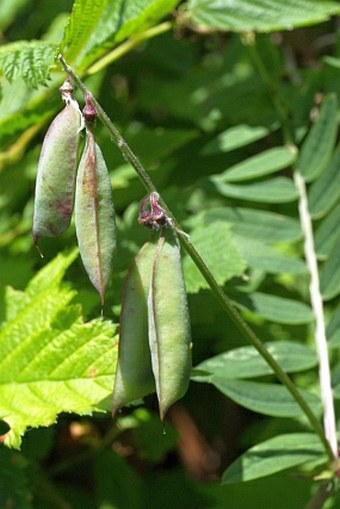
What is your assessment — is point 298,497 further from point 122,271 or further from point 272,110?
point 272,110

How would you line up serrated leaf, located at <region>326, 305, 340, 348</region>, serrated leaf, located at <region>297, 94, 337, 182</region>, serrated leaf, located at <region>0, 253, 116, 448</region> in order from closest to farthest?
serrated leaf, located at <region>0, 253, 116, 448</region>, serrated leaf, located at <region>326, 305, 340, 348</region>, serrated leaf, located at <region>297, 94, 337, 182</region>

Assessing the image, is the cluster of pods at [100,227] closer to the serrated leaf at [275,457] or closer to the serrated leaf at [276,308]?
the serrated leaf at [275,457]

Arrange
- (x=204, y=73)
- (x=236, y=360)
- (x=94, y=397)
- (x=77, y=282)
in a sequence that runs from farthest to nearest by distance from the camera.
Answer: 1. (x=204, y=73)
2. (x=77, y=282)
3. (x=236, y=360)
4. (x=94, y=397)

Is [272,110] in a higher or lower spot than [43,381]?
lower

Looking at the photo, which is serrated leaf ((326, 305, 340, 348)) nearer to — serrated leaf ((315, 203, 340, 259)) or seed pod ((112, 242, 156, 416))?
serrated leaf ((315, 203, 340, 259))

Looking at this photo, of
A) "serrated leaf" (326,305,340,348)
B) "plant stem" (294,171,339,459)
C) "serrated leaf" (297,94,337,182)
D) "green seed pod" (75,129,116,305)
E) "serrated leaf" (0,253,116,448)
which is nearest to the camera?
"green seed pod" (75,129,116,305)

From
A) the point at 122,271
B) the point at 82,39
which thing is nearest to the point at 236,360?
the point at 122,271

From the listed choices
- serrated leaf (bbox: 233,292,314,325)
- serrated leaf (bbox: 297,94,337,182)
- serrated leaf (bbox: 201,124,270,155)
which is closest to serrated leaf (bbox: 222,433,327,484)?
serrated leaf (bbox: 233,292,314,325)
